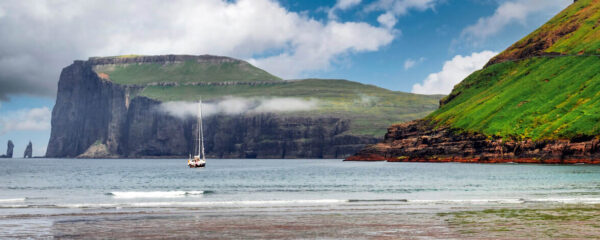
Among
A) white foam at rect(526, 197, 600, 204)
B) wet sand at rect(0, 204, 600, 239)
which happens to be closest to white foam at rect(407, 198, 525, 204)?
white foam at rect(526, 197, 600, 204)

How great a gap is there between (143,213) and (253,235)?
18616 millimetres

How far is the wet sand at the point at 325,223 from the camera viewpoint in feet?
119

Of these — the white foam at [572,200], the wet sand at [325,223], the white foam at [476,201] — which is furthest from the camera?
the white foam at [476,201]

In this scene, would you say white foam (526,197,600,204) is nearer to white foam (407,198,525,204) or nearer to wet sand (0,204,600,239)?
white foam (407,198,525,204)

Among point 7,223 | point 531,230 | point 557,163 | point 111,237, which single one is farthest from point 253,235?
point 557,163

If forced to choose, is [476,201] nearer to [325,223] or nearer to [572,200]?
[572,200]

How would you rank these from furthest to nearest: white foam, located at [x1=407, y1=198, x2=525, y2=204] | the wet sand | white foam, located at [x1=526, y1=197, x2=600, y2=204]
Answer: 1. white foam, located at [x1=407, y1=198, x2=525, y2=204]
2. white foam, located at [x1=526, y1=197, x2=600, y2=204]
3. the wet sand

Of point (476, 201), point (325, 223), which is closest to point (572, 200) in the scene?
Answer: point (476, 201)

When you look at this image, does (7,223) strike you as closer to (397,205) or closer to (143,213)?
(143,213)

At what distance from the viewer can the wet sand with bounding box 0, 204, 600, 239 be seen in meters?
36.2

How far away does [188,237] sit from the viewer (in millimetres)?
35688

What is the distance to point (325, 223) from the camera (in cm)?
4241

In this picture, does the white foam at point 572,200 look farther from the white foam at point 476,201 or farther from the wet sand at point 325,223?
the wet sand at point 325,223

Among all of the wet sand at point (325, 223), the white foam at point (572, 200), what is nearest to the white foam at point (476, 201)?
the white foam at point (572, 200)
